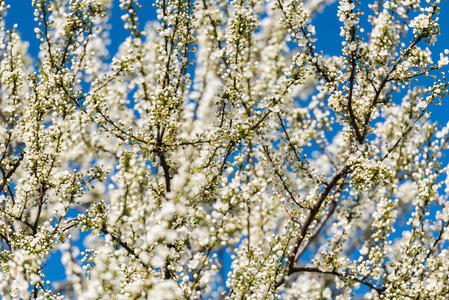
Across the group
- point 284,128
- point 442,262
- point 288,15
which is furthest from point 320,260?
point 288,15

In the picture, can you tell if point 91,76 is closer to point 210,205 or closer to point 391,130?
point 210,205

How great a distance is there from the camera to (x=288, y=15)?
5.43m

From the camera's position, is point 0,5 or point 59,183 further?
point 0,5

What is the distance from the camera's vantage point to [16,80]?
626cm

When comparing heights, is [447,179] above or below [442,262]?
above

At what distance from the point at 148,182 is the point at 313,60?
2564 mm

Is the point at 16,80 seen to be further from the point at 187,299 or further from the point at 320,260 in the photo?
the point at 320,260

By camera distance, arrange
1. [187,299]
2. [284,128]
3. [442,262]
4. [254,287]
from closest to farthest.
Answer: [187,299] < [254,287] < [284,128] < [442,262]

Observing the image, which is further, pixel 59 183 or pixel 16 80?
pixel 16 80

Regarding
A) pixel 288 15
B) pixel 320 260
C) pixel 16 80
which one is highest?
pixel 16 80

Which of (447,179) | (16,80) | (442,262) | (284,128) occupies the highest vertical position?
(16,80)

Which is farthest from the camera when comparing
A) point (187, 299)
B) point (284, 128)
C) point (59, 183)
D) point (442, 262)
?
point (442, 262)

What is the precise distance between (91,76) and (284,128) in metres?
4.39

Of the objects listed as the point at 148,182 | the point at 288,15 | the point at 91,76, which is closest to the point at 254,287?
the point at 148,182
